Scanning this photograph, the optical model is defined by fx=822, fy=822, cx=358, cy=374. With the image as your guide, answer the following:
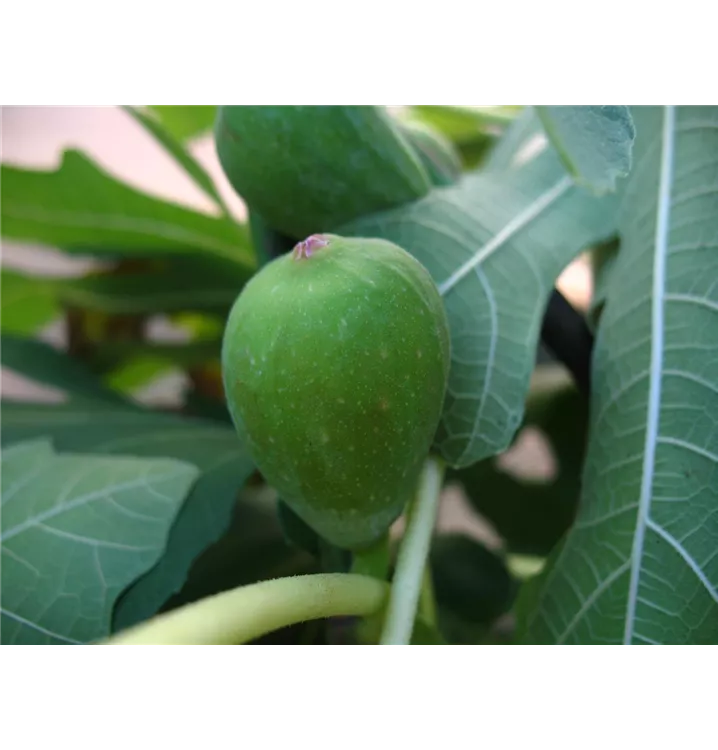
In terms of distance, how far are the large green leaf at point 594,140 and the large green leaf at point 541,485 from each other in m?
0.38

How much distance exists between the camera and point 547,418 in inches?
31.0

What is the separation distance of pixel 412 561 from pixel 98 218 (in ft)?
1.26

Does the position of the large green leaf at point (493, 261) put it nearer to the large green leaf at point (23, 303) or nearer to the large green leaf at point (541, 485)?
the large green leaf at point (541, 485)

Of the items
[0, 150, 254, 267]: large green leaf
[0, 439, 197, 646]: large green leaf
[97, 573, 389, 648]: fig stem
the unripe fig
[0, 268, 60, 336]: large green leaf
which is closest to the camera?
[97, 573, 389, 648]: fig stem

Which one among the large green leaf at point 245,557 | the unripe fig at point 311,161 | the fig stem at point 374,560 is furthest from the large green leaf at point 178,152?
the fig stem at point 374,560

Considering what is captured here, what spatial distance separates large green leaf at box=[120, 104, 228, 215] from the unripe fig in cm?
14

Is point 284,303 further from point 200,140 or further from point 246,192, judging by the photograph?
point 200,140

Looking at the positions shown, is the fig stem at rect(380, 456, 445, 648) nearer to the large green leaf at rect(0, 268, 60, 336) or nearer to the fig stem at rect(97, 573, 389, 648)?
the fig stem at rect(97, 573, 389, 648)

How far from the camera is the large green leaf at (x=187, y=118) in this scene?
74 centimetres

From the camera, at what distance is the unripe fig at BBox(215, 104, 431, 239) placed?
1.64ft


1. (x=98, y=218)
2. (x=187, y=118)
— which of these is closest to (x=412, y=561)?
(x=98, y=218)

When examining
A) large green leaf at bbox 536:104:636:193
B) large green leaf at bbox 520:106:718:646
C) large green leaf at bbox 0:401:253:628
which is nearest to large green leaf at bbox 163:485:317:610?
large green leaf at bbox 0:401:253:628
